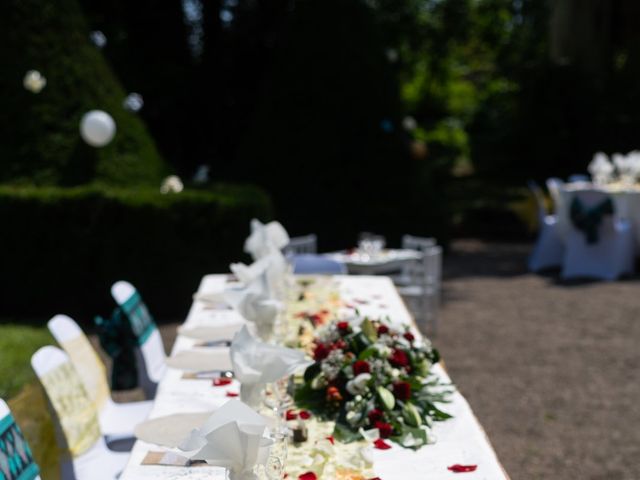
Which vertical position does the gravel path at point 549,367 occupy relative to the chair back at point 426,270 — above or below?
below

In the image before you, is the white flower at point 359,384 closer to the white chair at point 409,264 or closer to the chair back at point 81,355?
the chair back at point 81,355

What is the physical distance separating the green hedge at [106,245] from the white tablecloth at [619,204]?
16.6ft

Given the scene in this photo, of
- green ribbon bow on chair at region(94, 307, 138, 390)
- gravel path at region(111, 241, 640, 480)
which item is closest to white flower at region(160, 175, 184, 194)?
gravel path at region(111, 241, 640, 480)

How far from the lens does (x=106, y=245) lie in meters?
8.09

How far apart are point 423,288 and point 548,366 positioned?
4.65 ft

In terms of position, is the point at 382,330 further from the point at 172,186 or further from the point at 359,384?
the point at 172,186

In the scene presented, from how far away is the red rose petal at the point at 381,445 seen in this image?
2.67 metres

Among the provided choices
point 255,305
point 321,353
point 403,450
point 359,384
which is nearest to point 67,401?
point 255,305

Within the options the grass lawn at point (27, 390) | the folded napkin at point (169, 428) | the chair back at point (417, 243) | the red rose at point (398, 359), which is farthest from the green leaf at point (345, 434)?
the chair back at point (417, 243)

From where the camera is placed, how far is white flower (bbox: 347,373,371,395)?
2904mm


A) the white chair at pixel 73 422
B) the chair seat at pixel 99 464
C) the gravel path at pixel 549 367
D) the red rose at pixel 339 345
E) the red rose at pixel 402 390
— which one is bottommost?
the gravel path at pixel 549 367

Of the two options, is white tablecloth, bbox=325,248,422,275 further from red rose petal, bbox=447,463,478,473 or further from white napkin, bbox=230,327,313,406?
red rose petal, bbox=447,463,478,473

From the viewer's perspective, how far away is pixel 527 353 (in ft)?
24.5

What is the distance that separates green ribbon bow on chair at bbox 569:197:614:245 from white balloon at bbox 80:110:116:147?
633cm
